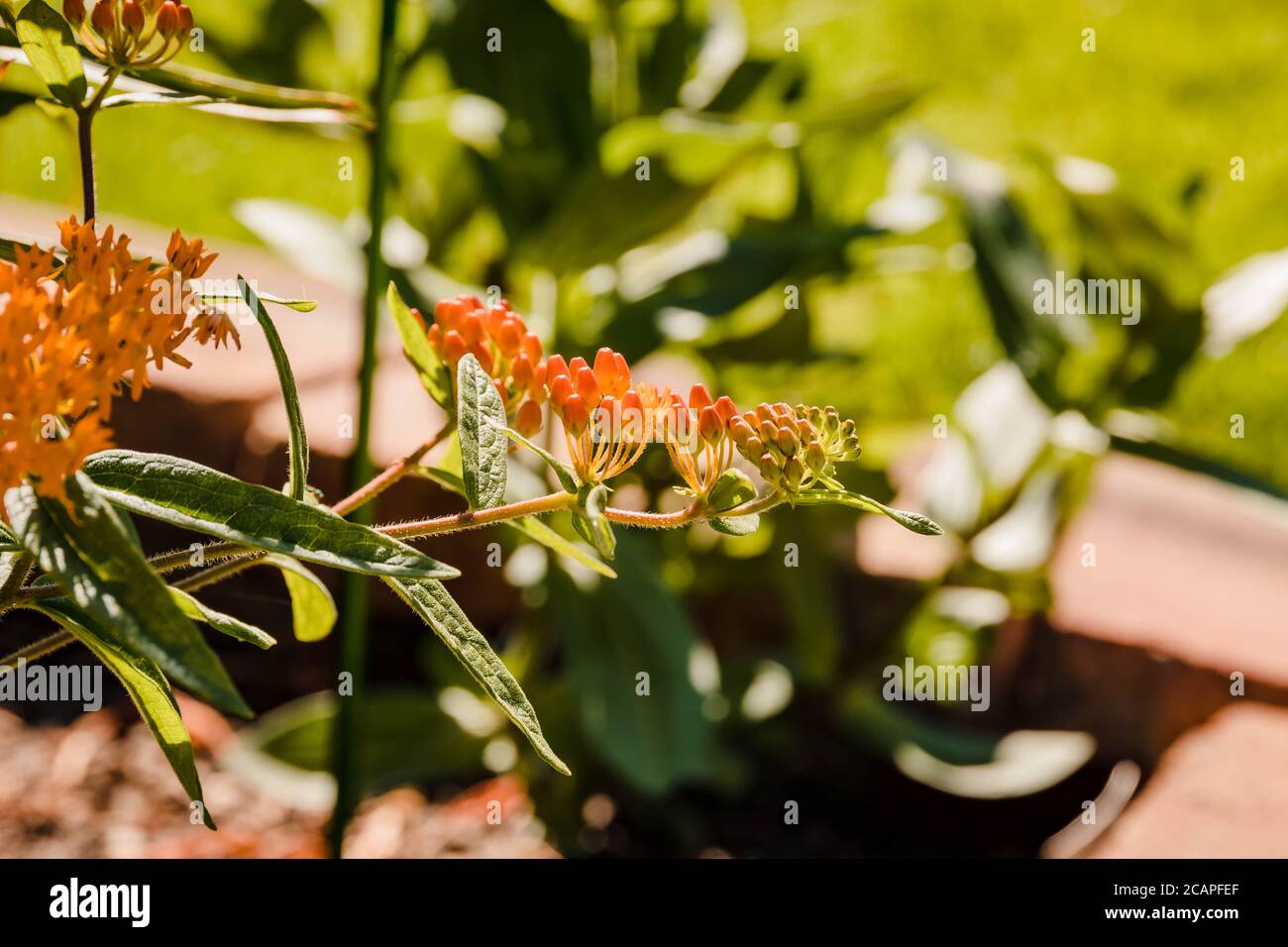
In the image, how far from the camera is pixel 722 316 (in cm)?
132

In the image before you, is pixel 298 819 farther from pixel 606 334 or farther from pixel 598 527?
pixel 598 527

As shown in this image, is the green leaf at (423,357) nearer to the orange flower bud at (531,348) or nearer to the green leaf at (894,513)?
the orange flower bud at (531,348)

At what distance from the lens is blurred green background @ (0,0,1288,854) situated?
4.40ft

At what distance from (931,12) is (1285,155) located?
105 cm

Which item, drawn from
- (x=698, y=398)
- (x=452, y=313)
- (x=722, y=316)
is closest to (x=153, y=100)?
(x=452, y=313)

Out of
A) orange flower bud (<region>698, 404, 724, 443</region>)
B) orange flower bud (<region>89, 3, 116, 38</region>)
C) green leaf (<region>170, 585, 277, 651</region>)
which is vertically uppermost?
orange flower bud (<region>89, 3, 116, 38</region>)

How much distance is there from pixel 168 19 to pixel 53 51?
0.04 meters

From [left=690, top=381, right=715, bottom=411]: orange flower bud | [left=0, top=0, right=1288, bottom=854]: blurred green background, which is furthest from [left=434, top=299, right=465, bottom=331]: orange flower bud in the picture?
[left=0, top=0, right=1288, bottom=854]: blurred green background

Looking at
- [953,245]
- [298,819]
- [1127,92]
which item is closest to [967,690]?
[953,245]

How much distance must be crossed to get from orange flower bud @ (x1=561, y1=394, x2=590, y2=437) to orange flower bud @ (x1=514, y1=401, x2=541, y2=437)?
0.20 ft

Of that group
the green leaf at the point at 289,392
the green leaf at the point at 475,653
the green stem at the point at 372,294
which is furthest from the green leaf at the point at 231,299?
the green stem at the point at 372,294

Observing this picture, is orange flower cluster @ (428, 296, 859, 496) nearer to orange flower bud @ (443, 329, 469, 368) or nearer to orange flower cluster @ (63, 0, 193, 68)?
orange flower bud @ (443, 329, 469, 368)

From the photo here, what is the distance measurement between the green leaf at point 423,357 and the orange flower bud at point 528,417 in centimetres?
3

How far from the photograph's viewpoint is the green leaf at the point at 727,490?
0.44 meters
